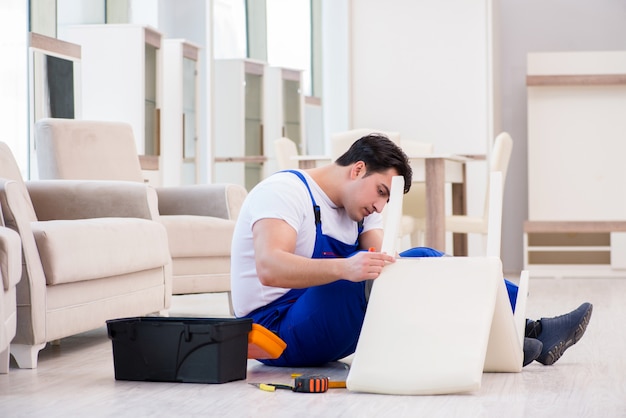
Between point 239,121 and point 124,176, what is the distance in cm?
296

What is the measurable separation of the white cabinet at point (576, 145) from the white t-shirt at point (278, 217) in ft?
15.9

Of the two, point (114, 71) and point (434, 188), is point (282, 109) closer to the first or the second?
point (114, 71)

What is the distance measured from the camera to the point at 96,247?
10.6 ft

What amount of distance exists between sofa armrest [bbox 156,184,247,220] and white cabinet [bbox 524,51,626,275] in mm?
3273

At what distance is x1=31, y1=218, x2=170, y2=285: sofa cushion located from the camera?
300 centimetres

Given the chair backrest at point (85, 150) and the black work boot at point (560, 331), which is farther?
the chair backrest at point (85, 150)

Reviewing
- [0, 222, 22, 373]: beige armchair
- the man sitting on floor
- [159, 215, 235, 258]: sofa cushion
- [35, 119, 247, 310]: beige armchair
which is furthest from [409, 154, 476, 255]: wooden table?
[0, 222, 22, 373]: beige armchair

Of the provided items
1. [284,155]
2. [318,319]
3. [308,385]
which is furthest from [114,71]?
[308,385]

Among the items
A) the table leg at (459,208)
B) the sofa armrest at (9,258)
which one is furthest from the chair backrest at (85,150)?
the table leg at (459,208)

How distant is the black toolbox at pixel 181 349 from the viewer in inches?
99.6

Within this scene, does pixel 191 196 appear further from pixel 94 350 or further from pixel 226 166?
pixel 226 166

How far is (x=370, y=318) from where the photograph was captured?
2475 mm

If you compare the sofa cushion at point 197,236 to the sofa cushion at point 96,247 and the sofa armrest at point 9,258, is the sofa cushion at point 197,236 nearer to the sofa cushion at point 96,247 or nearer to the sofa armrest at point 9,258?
the sofa cushion at point 96,247

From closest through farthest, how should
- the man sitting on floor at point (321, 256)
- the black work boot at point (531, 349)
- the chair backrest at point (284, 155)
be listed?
the man sitting on floor at point (321, 256) < the black work boot at point (531, 349) < the chair backrest at point (284, 155)
